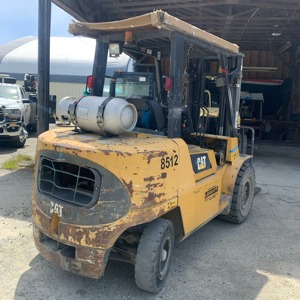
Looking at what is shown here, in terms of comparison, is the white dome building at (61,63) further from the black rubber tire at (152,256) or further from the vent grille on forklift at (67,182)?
the black rubber tire at (152,256)

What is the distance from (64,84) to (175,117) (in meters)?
21.8

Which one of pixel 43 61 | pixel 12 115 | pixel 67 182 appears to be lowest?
pixel 67 182

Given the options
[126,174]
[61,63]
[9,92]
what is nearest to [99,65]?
[126,174]

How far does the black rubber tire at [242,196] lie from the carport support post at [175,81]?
76.5 inches

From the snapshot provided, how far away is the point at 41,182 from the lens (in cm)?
364

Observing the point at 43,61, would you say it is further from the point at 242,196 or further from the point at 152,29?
the point at 242,196

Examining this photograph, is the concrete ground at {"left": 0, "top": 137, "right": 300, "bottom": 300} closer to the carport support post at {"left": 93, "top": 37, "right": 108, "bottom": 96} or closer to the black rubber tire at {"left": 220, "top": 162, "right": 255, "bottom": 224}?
the black rubber tire at {"left": 220, "top": 162, "right": 255, "bottom": 224}

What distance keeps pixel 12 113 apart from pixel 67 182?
25.1 feet

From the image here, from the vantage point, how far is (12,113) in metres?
10.5

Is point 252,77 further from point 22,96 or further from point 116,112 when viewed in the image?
point 116,112

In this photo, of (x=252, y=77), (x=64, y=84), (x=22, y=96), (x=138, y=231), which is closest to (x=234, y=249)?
(x=138, y=231)

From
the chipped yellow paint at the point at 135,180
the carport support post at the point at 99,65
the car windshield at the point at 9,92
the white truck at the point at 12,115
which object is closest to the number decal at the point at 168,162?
the chipped yellow paint at the point at 135,180

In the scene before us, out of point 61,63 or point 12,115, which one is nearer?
point 12,115

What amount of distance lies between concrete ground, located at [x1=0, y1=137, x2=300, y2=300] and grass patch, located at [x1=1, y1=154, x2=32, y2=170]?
222 cm
